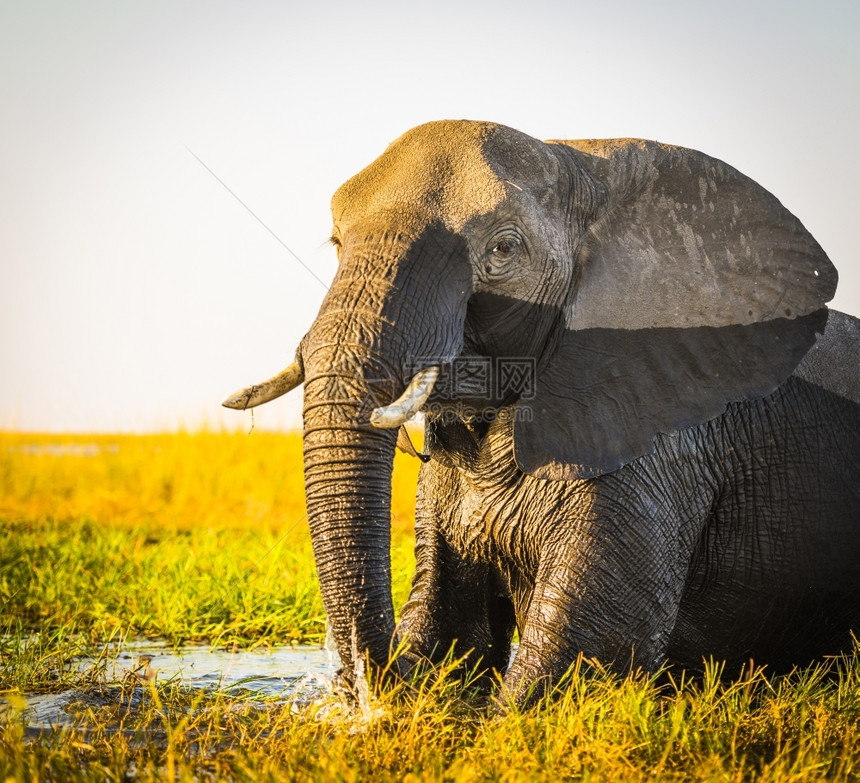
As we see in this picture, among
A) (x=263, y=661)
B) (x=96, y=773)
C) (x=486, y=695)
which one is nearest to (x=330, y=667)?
(x=263, y=661)

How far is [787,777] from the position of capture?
11.4 ft

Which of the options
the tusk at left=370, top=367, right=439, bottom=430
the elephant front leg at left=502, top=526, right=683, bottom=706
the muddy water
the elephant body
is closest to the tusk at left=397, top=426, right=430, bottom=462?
the elephant body

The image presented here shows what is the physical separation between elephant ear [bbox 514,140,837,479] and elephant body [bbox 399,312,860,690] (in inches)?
7.2

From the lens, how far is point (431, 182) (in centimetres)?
404

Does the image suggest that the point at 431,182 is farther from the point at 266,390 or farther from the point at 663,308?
the point at 663,308

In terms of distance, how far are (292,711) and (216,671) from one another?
5.32ft

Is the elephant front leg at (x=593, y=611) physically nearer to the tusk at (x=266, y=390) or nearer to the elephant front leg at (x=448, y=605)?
the elephant front leg at (x=448, y=605)

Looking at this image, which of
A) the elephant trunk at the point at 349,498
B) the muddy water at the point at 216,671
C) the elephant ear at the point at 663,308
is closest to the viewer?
the elephant trunk at the point at 349,498

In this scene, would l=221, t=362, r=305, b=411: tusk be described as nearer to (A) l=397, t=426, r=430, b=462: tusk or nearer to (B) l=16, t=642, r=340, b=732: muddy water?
(A) l=397, t=426, r=430, b=462: tusk

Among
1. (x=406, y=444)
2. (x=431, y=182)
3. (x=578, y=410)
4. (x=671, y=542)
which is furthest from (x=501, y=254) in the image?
(x=671, y=542)

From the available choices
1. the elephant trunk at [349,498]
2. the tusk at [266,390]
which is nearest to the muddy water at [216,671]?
the elephant trunk at [349,498]

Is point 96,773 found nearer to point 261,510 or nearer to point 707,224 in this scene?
point 707,224

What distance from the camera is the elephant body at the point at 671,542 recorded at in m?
4.25

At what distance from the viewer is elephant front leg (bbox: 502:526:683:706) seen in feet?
13.6
